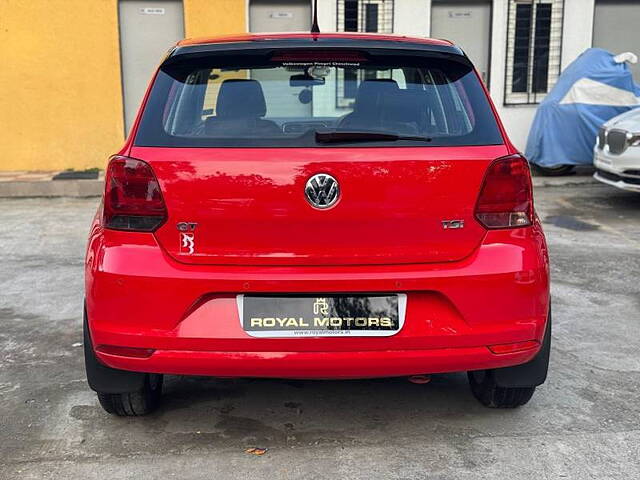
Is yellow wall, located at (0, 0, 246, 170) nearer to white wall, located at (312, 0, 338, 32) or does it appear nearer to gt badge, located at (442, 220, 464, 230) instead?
white wall, located at (312, 0, 338, 32)

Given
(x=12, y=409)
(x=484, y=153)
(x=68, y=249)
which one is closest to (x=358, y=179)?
(x=484, y=153)

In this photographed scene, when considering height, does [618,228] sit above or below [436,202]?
below

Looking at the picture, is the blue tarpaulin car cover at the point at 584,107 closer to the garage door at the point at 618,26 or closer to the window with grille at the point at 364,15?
the garage door at the point at 618,26

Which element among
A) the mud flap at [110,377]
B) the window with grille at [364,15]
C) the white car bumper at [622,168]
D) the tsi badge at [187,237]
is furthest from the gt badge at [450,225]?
the window with grille at [364,15]

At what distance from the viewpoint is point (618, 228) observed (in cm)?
766

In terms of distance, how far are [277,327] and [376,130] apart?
2.68 feet

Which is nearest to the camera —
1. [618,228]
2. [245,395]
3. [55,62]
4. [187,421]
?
[187,421]

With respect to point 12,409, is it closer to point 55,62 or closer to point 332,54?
point 332,54

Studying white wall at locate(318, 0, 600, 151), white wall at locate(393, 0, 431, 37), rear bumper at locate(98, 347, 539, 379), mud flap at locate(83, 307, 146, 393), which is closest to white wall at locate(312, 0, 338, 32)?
white wall at locate(318, 0, 600, 151)

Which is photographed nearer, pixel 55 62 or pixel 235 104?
pixel 235 104

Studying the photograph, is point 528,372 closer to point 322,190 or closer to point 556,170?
point 322,190

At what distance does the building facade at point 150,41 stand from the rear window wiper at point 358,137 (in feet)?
28.7

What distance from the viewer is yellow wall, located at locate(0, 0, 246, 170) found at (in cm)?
1085

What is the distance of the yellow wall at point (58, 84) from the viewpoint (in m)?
10.8
